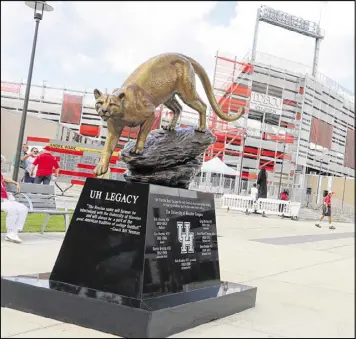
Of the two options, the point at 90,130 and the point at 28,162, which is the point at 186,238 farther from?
the point at 90,130

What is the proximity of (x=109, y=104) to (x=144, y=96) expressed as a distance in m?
0.37

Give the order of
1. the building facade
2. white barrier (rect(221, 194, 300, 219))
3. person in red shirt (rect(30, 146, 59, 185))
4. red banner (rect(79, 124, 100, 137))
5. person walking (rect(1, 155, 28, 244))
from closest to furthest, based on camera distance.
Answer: person walking (rect(1, 155, 28, 244))
person in red shirt (rect(30, 146, 59, 185))
white barrier (rect(221, 194, 300, 219))
the building facade
red banner (rect(79, 124, 100, 137))

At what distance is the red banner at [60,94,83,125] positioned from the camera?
4703 cm

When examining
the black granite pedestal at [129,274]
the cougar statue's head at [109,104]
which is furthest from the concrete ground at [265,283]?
the cougar statue's head at [109,104]

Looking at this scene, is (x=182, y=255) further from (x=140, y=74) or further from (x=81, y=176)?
(x=81, y=176)

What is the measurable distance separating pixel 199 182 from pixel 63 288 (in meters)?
30.7

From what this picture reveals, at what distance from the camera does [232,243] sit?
31.8ft

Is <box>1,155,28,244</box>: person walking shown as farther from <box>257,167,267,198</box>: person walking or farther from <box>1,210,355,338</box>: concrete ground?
<box>257,167,267,198</box>: person walking

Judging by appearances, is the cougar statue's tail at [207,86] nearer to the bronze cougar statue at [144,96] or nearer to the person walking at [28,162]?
the bronze cougar statue at [144,96]

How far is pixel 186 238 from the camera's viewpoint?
14.6ft

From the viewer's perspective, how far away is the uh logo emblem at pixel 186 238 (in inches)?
171

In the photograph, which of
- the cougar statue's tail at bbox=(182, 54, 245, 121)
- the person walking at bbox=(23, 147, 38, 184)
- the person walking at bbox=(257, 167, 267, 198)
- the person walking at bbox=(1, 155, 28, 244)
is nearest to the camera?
the cougar statue's tail at bbox=(182, 54, 245, 121)

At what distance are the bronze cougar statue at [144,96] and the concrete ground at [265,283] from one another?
137 cm

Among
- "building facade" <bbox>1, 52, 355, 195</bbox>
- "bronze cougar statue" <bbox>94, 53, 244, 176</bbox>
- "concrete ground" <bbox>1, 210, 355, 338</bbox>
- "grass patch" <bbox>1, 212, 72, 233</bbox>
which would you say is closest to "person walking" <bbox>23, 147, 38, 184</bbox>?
"grass patch" <bbox>1, 212, 72, 233</bbox>
